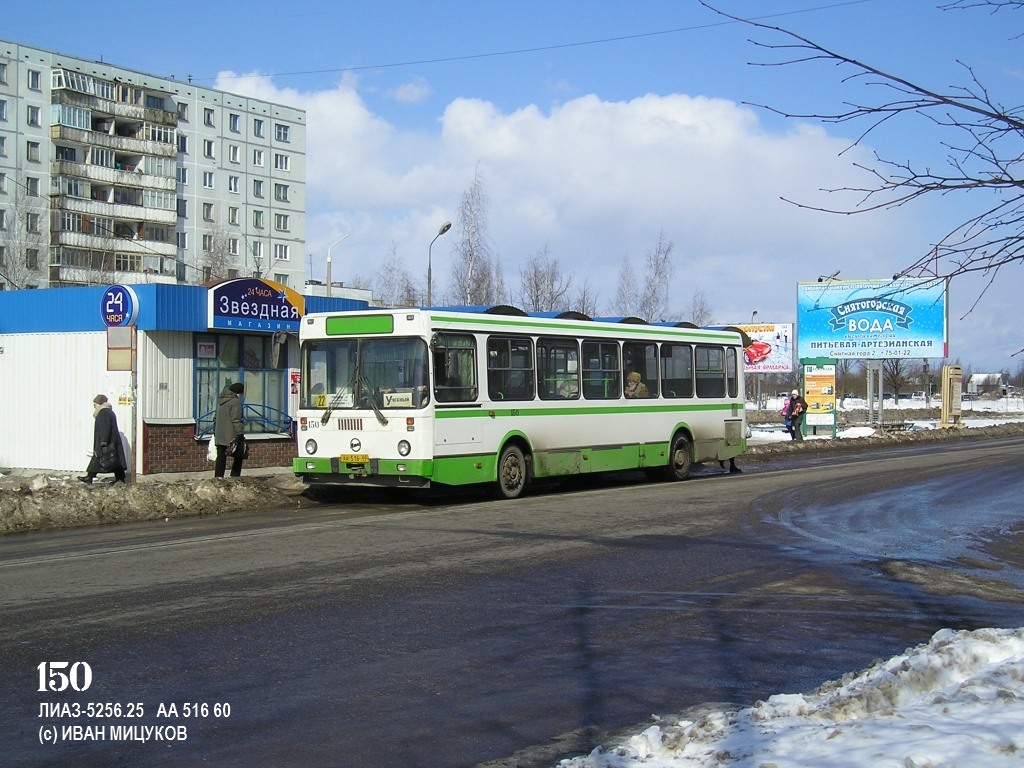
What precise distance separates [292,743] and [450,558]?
6.09 m

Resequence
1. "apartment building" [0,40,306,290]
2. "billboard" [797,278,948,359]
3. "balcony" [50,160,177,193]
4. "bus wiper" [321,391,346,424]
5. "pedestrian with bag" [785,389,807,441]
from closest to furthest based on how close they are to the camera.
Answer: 1. "bus wiper" [321,391,346,424]
2. "pedestrian with bag" [785,389,807,441]
3. "billboard" [797,278,948,359]
4. "apartment building" [0,40,306,290]
5. "balcony" [50,160,177,193]

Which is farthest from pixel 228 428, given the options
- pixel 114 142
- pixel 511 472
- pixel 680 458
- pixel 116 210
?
pixel 114 142

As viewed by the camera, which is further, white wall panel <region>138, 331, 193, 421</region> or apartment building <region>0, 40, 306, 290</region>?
apartment building <region>0, 40, 306, 290</region>

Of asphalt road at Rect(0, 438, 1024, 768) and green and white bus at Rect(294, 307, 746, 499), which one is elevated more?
green and white bus at Rect(294, 307, 746, 499)

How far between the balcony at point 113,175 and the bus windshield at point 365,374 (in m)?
60.2

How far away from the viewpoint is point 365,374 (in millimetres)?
17453

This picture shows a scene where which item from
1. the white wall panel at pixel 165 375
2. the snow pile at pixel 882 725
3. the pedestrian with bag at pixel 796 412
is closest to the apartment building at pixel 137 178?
the pedestrian with bag at pixel 796 412

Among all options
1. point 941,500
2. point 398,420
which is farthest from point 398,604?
point 941,500

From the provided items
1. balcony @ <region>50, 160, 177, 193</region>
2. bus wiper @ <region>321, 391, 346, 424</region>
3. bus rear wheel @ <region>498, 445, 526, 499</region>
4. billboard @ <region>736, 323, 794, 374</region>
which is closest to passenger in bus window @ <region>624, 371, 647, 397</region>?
bus rear wheel @ <region>498, 445, 526, 499</region>

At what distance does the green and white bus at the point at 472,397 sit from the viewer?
671 inches

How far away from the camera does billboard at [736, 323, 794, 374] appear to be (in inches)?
2336

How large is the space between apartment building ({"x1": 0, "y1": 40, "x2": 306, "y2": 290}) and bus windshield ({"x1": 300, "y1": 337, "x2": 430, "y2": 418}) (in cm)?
4702

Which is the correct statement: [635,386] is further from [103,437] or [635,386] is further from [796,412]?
[796,412]

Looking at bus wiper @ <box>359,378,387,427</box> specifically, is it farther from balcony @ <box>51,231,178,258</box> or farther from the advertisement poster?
balcony @ <box>51,231,178,258</box>
